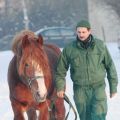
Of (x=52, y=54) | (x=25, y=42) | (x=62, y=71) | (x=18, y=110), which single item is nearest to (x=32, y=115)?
(x=52, y=54)

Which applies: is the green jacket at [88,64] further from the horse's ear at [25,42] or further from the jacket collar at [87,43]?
the horse's ear at [25,42]

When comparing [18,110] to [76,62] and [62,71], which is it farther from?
[76,62]

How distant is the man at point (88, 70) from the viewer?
692 cm

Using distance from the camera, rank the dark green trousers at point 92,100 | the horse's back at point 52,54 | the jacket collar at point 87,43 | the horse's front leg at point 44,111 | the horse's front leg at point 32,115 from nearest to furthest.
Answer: the jacket collar at point 87,43 < the dark green trousers at point 92,100 < the horse's front leg at point 44,111 < the horse's back at point 52,54 < the horse's front leg at point 32,115

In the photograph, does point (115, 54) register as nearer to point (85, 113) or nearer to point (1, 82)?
point (1, 82)

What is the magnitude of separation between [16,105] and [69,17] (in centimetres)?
3400

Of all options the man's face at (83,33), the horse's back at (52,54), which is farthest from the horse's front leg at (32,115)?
the man's face at (83,33)

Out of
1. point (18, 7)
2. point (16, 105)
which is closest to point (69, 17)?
point (18, 7)

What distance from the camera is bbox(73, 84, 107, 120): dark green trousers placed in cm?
704

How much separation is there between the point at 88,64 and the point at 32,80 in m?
0.73

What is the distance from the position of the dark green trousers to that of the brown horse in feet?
1.44

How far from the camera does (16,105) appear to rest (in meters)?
7.49

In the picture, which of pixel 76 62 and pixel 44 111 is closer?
pixel 76 62

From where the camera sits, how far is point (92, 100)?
7.12 meters
